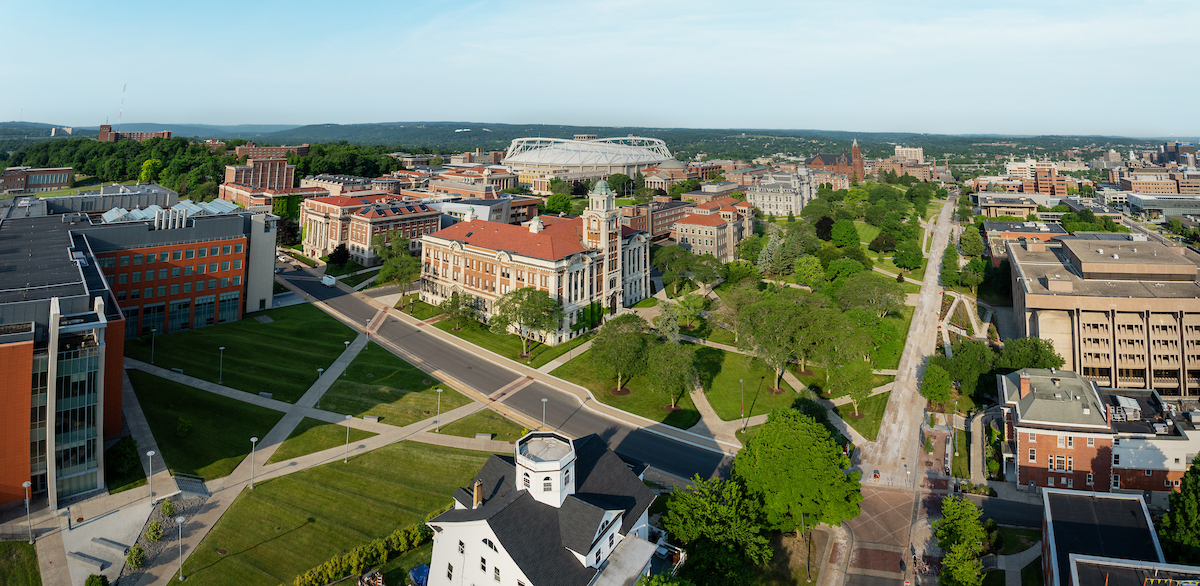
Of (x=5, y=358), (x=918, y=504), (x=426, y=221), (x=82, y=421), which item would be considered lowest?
Result: (x=918, y=504)

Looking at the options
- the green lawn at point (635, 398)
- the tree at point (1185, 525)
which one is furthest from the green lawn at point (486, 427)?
the tree at point (1185, 525)

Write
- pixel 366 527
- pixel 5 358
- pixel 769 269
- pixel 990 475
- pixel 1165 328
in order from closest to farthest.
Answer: pixel 5 358, pixel 366 527, pixel 990 475, pixel 1165 328, pixel 769 269

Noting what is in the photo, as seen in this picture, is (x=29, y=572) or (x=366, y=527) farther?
(x=366, y=527)

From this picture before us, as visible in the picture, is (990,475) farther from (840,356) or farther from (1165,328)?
(1165,328)

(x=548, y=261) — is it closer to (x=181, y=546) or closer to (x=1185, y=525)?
(x=181, y=546)

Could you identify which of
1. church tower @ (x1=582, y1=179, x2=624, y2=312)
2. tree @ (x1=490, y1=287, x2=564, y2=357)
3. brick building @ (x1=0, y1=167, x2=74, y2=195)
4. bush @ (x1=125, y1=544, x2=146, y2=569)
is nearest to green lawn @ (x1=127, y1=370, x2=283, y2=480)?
Result: bush @ (x1=125, y1=544, x2=146, y2=569)

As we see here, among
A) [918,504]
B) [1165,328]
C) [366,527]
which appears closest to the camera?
[366,527]

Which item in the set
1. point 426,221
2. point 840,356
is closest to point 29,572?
point 840,356

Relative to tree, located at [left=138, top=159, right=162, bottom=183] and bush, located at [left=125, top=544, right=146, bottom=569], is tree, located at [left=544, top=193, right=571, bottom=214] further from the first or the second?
bush, located at [left=125, top=544, right=146, bottom=569]
